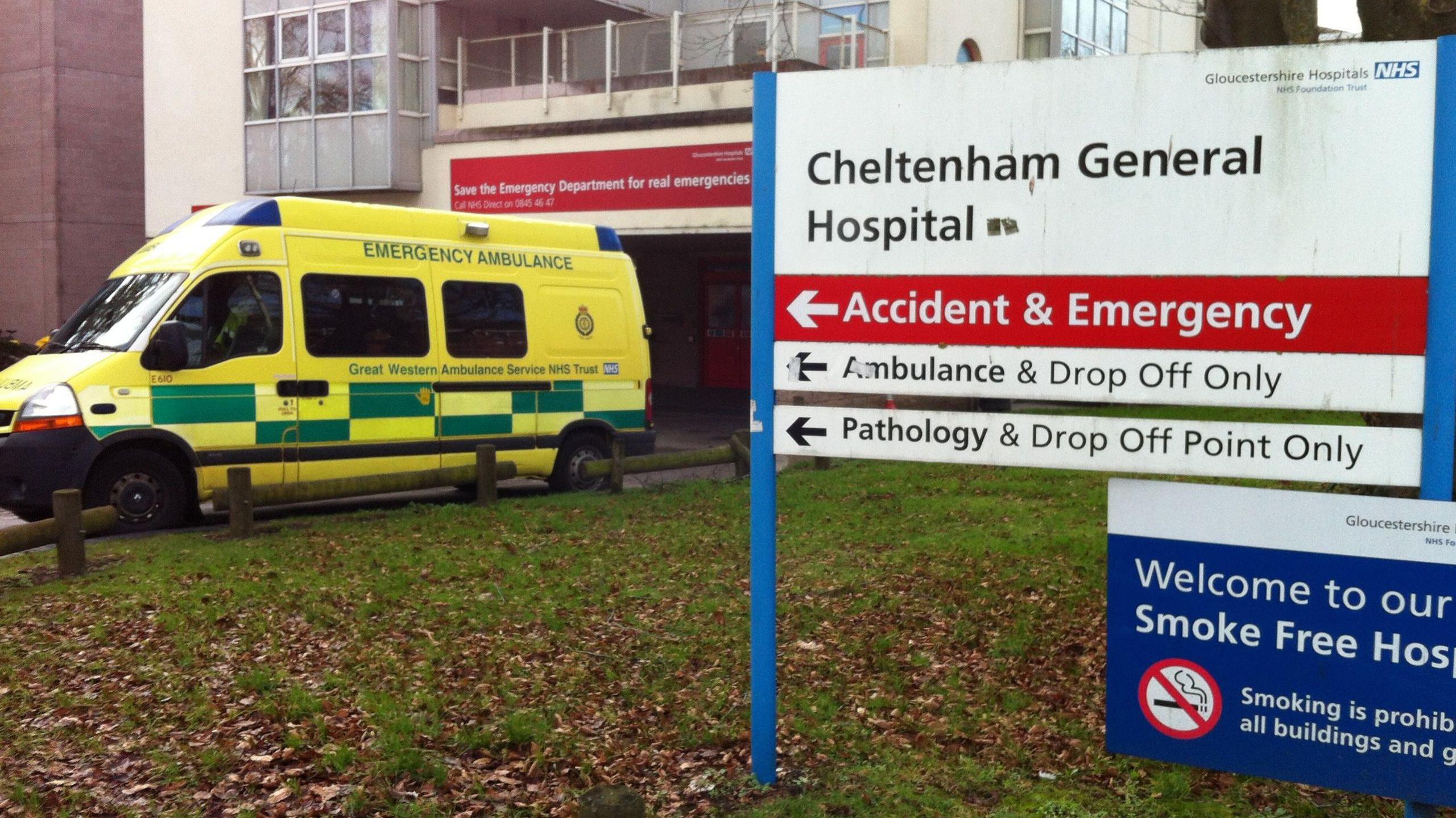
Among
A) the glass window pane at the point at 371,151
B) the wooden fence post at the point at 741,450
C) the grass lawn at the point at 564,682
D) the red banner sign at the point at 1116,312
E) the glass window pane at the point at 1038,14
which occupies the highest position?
the glass window pane at the point at 1038,14

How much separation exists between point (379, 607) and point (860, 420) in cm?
367

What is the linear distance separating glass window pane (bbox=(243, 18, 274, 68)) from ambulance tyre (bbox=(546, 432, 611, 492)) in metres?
16.0

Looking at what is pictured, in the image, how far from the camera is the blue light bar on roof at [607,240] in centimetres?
1285

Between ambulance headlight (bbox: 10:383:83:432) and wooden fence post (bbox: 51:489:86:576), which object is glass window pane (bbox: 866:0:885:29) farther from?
wooden fence post (bbox: 51:489:86:576)

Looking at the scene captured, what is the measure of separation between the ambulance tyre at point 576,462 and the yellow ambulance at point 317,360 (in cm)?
2

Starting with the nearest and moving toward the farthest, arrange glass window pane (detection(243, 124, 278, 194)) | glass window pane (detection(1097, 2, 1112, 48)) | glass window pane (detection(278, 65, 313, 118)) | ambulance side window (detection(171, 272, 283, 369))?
ambulance side window (detection(171, 272, 283, 369)) → glass window pane (detection(278, 65, 313, 118)) → glass window pane (detection(243, 124, 278, 194)) → glass window pane (detection(1097, 2, 1112, 48))

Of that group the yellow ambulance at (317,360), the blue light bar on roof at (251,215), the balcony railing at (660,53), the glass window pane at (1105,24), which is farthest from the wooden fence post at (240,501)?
the glass window pane at (1105,24)

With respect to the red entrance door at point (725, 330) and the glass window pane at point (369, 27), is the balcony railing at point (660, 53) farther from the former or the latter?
the red entrance door at point (725, 330)

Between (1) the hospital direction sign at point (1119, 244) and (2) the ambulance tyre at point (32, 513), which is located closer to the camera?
(1) the hospital direction sign at point (1119, 244)

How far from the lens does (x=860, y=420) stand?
14.2ft

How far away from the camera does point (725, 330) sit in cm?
2855

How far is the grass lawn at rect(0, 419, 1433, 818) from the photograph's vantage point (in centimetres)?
455

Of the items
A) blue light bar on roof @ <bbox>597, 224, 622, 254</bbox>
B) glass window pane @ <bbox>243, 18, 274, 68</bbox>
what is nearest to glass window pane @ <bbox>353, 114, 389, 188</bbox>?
glass window pane @ <bbox>243, 18, 274, 68</bbox>

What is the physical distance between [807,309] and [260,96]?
78.1 feet
